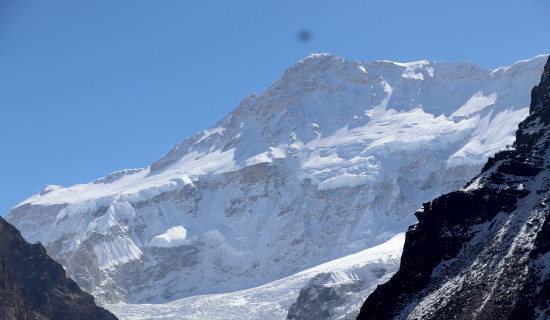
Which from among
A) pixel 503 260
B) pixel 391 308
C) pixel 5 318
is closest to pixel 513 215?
pixel 503 260

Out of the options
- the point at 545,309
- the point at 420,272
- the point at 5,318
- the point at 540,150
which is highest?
the point at 5,318

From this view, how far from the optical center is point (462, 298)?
338 feet

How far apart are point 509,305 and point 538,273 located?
4.58 m

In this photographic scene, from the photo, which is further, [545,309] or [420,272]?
[420,272]

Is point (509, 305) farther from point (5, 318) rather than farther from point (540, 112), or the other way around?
point (5, 318)

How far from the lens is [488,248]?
109 metres

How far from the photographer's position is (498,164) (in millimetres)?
126312

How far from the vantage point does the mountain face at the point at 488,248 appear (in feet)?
326

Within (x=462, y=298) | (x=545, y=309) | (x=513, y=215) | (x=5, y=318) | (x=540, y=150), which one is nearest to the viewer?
(x=545, y=309)

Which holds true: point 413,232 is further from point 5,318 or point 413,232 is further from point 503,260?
point 5,318

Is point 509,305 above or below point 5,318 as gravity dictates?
below

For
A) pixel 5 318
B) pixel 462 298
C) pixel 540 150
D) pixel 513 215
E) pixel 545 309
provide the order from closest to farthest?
pixel 545 309 < pixel 462 298 < pixel 513 215 < pixel 540 150 < pixel 5 318

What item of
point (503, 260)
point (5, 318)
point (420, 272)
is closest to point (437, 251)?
point (420, 272)

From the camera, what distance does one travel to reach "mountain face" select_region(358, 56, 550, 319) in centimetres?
9950
